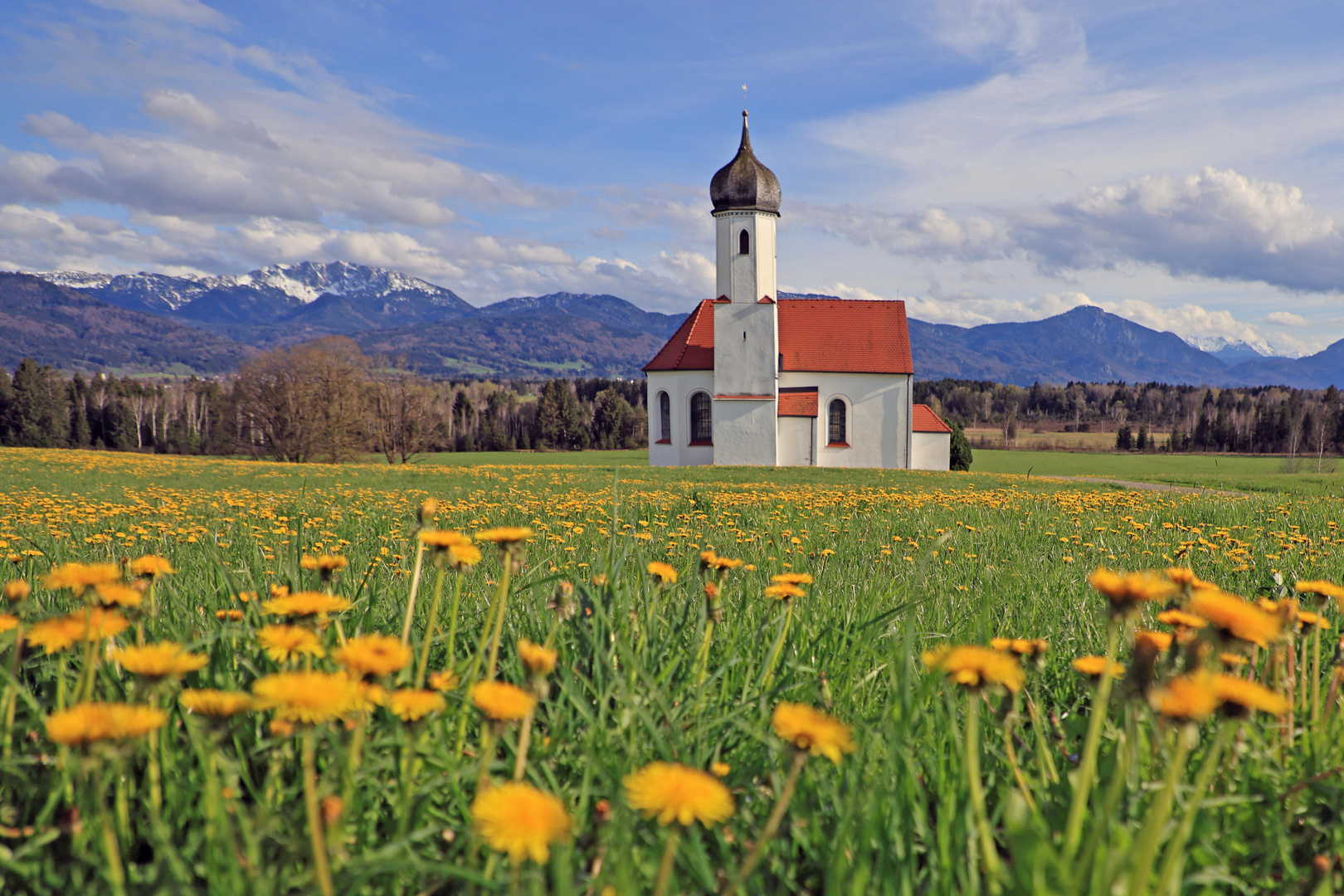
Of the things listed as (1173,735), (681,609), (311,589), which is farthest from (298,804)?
(1173,735)

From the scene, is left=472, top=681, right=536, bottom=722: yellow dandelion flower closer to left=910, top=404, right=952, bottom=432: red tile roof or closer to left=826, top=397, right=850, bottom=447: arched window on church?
left=826, top=397, right=850, bottom=447: arched window on church

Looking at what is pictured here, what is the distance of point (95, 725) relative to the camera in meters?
0.76

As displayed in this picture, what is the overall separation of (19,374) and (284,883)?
309ft

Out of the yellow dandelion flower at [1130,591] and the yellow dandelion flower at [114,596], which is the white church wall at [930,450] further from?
the yellow dandelion flower at [114,596]

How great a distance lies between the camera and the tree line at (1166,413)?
274ft

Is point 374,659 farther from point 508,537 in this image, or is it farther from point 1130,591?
point 1130,591

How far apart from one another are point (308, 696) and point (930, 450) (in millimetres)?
41836

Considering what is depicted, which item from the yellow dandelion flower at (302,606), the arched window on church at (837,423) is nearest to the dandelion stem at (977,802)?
the yellow dandelion flower at (302,606)

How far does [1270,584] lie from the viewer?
357cm

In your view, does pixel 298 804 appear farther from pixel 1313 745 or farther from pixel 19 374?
pixel 19 374

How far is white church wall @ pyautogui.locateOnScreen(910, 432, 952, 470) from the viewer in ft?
129

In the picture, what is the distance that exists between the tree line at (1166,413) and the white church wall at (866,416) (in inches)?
1710

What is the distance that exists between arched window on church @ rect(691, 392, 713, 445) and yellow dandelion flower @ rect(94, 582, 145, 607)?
122 feet

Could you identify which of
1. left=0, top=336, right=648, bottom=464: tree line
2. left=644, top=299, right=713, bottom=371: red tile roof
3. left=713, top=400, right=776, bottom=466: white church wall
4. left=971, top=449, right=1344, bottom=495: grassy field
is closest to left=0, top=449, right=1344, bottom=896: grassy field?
left=971, top=449, right=1344, bottom=495: grassy field
